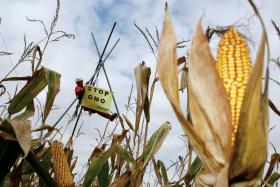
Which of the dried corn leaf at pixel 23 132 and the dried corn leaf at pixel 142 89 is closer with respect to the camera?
the dried corn leaf at pixel 23 132

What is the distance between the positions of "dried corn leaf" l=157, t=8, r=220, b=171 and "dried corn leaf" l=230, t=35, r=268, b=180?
16 cm

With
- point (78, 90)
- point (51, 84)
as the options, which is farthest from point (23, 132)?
A: point (78, 90)

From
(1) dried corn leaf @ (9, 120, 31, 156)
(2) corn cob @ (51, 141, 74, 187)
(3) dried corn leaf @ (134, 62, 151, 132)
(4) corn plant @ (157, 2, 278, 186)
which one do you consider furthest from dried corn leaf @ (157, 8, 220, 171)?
(3) dried corn leaf @ (134, 62, 151, 132)

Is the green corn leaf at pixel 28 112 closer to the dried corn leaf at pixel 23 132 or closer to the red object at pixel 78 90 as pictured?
the dried corn leaf at pixel 23 132

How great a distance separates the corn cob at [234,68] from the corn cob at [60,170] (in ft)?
3.86

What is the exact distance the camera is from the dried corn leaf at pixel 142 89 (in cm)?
279

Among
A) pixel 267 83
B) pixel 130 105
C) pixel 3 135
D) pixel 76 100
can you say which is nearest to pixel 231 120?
pixel 267 83

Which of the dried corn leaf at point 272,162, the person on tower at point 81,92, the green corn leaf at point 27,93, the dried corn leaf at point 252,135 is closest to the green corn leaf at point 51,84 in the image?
the green corn leaf at point 27,93

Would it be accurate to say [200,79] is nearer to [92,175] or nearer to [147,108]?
[92,175]

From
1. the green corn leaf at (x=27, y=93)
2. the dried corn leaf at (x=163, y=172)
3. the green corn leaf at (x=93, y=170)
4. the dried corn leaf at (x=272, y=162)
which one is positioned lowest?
the dried corn leaf at (x=163, y=172)

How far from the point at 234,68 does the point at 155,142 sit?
1.43 metres

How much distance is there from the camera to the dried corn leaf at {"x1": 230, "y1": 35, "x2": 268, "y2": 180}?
1270mm

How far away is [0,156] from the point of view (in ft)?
7.02

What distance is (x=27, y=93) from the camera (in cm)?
263
